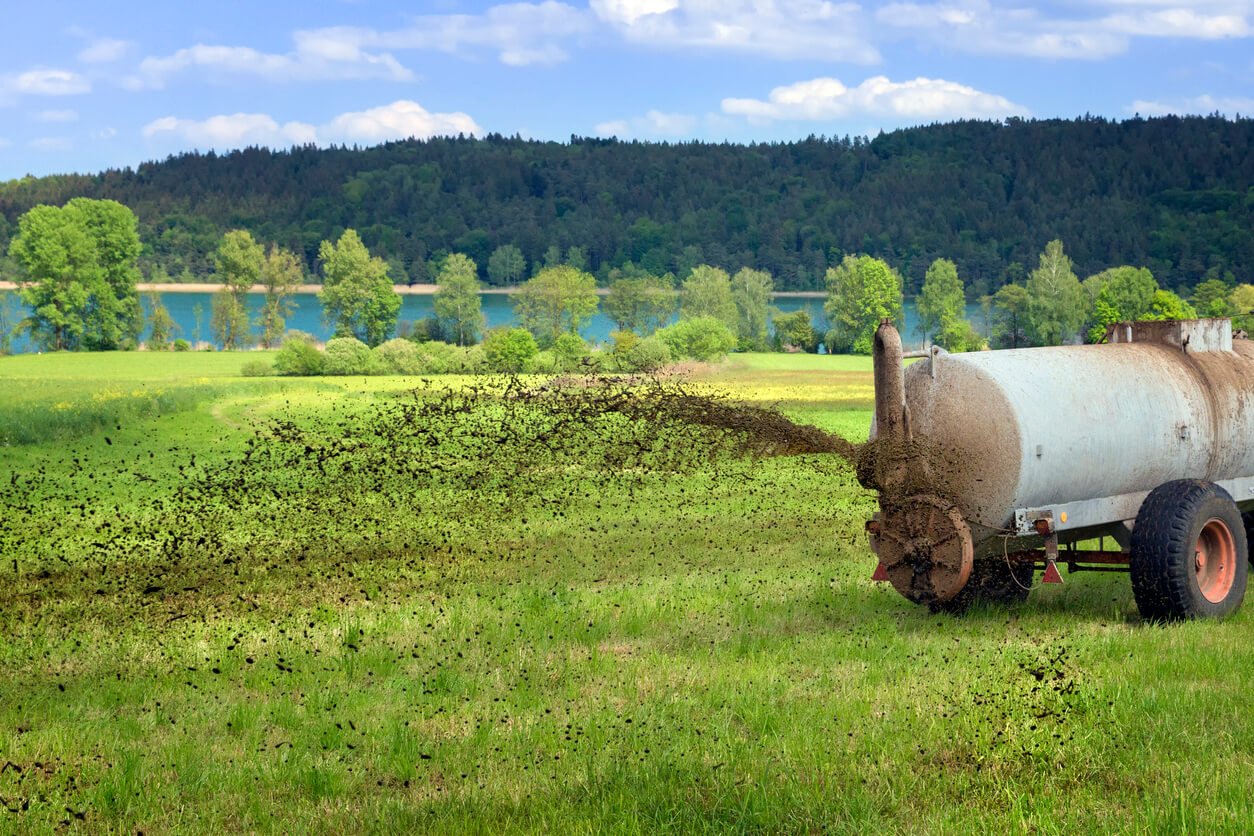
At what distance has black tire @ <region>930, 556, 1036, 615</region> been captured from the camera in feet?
44.3

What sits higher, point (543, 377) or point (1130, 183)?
point (1130, 183)

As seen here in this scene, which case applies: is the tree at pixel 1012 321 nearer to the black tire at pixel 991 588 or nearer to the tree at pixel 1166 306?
the tree at pixel 1166 306

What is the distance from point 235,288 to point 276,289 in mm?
3531

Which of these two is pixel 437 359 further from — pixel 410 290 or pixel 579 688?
pixel 410 290

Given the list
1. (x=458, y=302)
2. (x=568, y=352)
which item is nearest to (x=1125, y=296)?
(x=458, y=302)

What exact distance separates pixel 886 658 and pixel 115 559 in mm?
11265

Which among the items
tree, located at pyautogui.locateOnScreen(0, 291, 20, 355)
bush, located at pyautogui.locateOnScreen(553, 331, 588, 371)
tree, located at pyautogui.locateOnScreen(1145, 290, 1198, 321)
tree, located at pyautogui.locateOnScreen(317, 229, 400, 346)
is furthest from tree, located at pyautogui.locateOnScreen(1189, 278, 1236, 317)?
tree, located at pyautogui.locateOnScreen(0, 291, 20, 355)

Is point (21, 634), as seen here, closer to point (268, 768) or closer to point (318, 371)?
point (268, 768)

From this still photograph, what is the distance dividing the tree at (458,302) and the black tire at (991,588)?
82844mm

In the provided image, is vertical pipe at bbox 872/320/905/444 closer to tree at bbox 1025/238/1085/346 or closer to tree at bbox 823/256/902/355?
tree at bbox 823/256/902/355

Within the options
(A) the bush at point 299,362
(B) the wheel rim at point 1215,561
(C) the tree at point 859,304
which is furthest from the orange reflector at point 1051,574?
(C) the tree at point 859,304

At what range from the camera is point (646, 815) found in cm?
729

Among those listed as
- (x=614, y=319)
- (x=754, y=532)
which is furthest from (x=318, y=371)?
(x=754, y=532)

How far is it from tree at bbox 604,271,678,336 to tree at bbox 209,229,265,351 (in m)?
32.5
